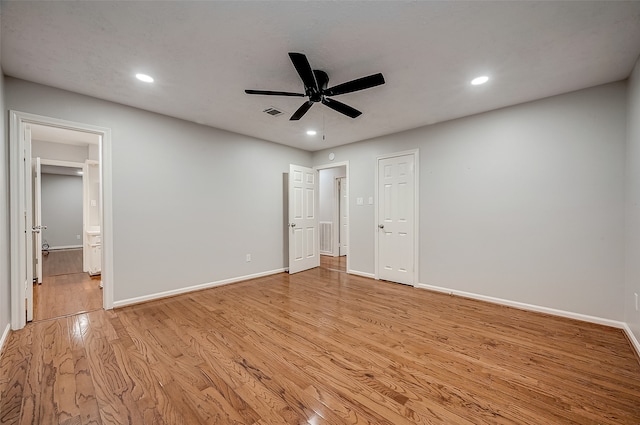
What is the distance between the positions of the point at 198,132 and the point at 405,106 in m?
3.02

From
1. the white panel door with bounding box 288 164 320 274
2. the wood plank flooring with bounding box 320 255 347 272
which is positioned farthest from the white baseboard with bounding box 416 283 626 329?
the white panel door with bounding box 288 164 320 274

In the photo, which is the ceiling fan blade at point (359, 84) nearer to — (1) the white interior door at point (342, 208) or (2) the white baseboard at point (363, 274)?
(2) the white baseboard at point (363, 274)

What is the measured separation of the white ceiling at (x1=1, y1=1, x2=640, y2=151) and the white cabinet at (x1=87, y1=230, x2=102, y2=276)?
2.83 m

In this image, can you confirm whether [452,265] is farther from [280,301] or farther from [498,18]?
[498,18]

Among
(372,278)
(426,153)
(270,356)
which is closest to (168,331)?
(270,356)

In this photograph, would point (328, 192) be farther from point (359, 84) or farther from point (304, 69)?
point (304, 69)

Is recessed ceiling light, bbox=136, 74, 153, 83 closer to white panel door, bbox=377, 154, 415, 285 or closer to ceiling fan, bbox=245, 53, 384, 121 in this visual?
ceiling fan, bbox=245, 53, 384, 121

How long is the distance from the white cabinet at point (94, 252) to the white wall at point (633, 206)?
7134 millimetres

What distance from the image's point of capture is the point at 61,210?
26.2 ft

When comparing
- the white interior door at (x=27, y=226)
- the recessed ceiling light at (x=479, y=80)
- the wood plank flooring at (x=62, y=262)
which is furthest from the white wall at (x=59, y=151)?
the recessed ceiling light at (x=479, y=80)

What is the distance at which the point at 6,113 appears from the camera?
2.58 m

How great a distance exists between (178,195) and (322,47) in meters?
2.85

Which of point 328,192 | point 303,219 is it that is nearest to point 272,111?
point 303,219

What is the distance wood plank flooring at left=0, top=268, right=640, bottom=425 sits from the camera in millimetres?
1579
